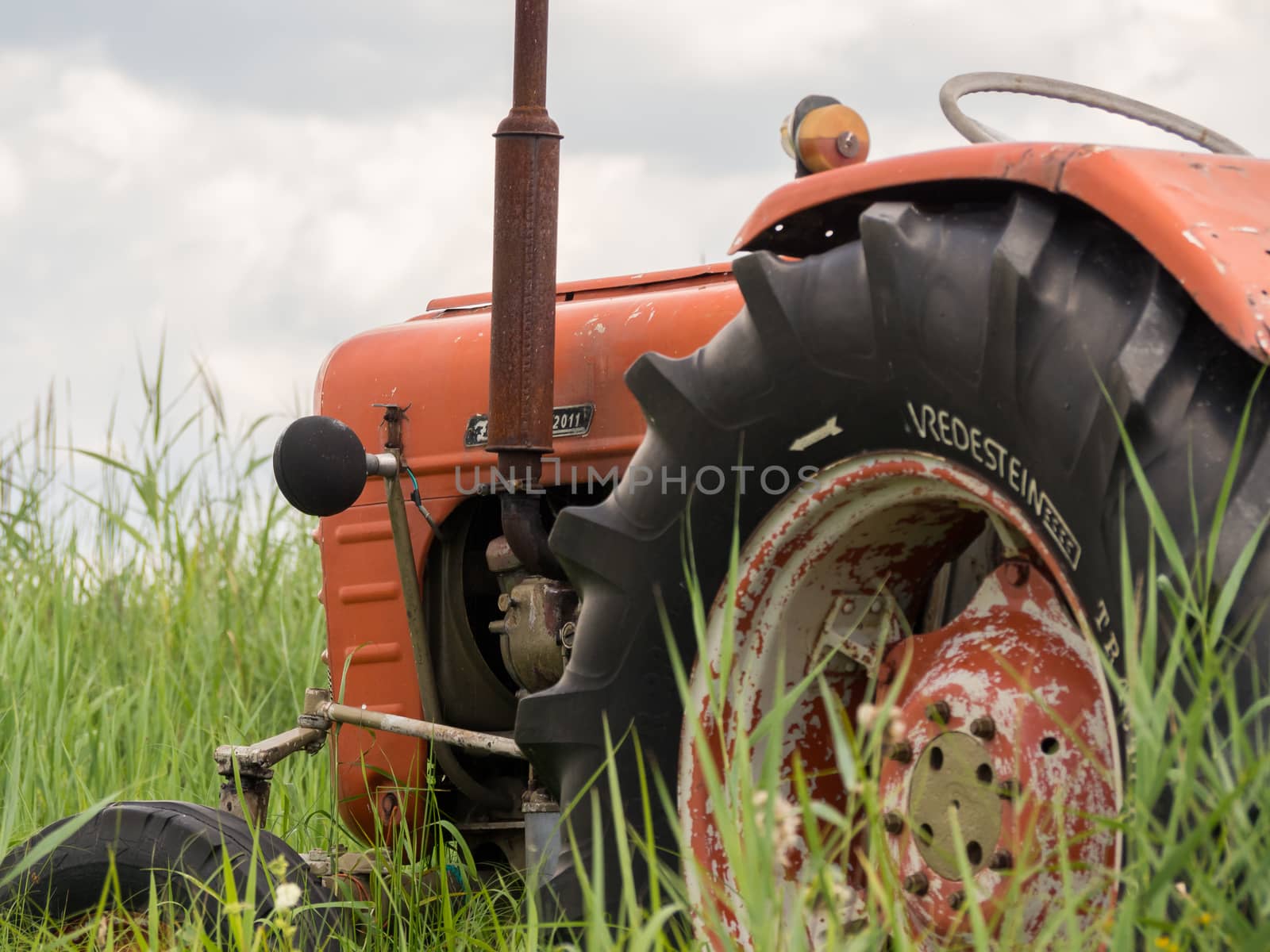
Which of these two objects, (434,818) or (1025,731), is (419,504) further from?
(1025,731)

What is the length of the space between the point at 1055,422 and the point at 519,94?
46.4 inches

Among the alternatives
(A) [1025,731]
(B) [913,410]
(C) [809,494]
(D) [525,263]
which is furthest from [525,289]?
(A) [1025,731]

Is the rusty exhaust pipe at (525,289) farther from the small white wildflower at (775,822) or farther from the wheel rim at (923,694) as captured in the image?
the small white wildflower at (775,822)

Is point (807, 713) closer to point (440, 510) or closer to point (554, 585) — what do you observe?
point (554, 585)

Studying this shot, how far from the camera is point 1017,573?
1.50m

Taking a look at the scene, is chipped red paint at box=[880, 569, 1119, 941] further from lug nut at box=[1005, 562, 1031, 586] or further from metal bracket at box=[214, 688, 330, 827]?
metal bracket at box=[214, 688, 330, 827]

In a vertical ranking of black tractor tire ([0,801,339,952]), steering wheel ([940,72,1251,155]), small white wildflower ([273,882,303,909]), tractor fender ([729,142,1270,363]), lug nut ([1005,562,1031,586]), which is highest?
steering wheel ([940,72,1251,155])

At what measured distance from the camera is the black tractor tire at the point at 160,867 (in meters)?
1.94

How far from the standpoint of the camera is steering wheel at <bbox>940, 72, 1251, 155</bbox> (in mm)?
2273

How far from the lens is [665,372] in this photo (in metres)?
1.69

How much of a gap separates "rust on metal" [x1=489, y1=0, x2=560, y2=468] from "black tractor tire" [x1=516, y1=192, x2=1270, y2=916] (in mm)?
391

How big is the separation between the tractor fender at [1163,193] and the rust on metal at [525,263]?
2.03 feet

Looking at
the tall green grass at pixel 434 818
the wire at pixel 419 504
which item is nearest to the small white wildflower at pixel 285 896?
the tall green grass at pixel 434 818

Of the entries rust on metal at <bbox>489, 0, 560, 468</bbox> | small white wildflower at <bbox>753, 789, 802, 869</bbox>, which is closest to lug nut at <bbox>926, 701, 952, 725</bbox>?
small white wildflower at <bbox>753, 789, 802, 869</bbox>
